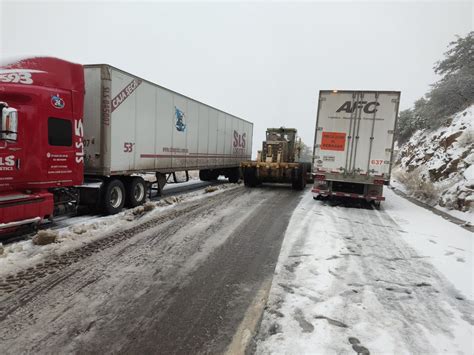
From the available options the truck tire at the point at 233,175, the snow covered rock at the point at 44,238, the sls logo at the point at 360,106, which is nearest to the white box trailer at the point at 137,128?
the snow covered rock at the point at 44,238

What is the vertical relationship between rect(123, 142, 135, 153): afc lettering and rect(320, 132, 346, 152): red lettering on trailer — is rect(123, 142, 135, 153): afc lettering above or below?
below

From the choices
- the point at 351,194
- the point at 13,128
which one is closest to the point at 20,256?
the point at 13,128

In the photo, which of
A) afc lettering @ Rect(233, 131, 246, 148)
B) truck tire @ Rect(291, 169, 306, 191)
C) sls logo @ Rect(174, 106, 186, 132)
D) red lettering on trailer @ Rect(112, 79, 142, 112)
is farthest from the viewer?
afc lettering @ Rect(233, 131, 246, 148)

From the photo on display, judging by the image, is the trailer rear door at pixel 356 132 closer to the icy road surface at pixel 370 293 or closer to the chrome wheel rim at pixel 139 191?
the icy road surface at pixel 370 293

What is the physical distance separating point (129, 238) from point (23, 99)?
349 centimetres

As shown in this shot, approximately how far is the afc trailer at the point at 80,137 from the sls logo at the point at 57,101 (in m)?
0.02

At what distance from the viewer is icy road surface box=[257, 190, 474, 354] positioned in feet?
10.1

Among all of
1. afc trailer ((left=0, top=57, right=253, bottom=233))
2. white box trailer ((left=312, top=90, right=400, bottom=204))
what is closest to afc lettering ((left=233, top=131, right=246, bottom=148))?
afc trailer ((left=0, top=57, right=253, bottom=233))

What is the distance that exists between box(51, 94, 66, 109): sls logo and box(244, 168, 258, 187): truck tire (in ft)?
36.4

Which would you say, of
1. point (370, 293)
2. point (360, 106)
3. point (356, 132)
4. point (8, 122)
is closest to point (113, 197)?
point (8, 122)

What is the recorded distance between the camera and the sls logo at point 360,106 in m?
11.1

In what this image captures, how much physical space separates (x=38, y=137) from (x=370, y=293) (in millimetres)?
6774

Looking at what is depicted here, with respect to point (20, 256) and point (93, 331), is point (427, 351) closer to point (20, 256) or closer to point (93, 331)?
point (93, 331)

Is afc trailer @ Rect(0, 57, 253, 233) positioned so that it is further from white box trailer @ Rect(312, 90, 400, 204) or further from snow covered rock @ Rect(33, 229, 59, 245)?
white box trailer @ Rect(312, 90, 400, 204)
